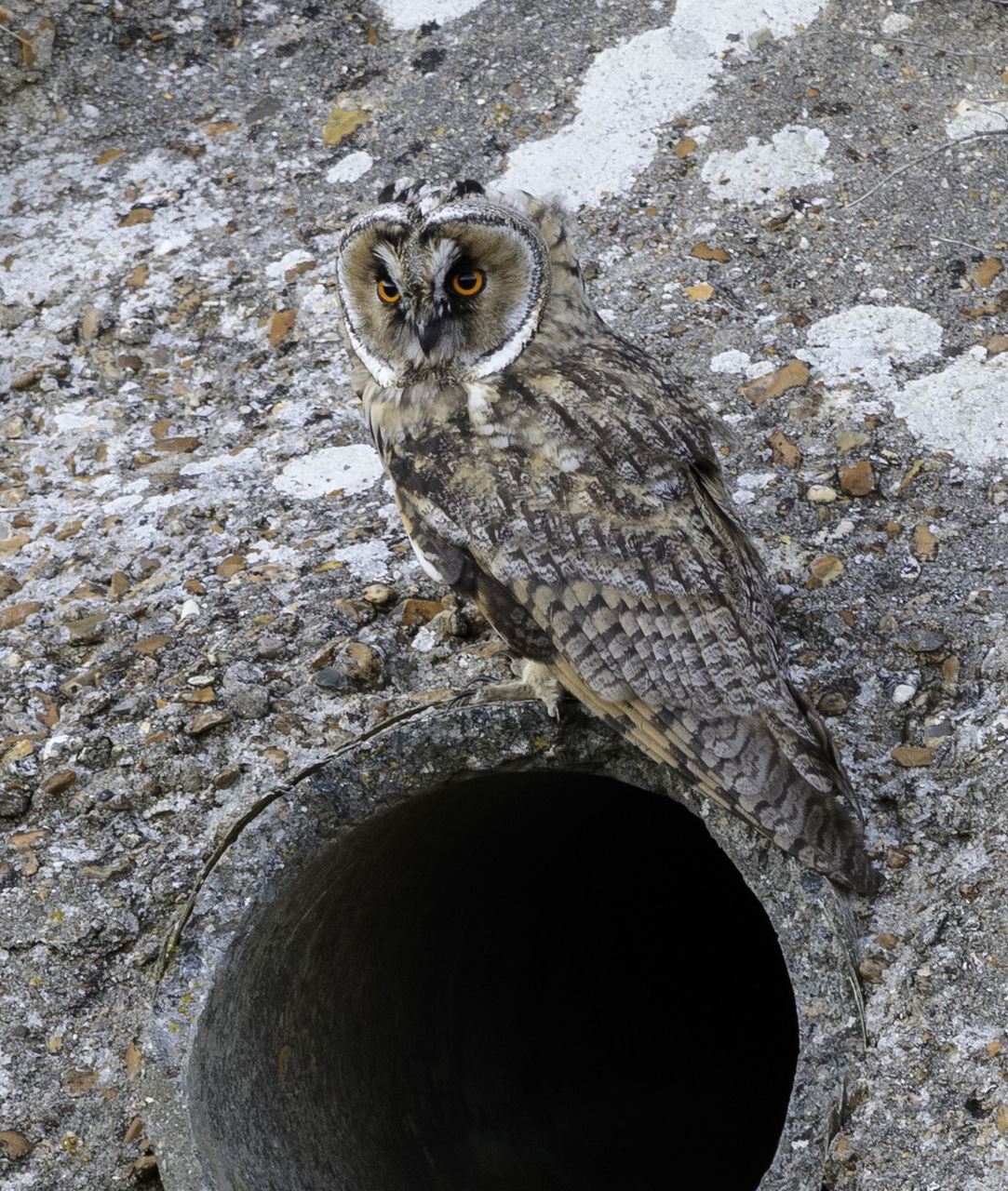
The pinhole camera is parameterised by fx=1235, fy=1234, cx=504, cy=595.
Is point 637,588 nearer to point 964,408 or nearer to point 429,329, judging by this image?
point 429,329

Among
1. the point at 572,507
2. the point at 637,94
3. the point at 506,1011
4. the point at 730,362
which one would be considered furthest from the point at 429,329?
the point at 506,1011

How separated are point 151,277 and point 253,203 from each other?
539mm

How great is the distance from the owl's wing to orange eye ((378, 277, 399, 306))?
1.24ft

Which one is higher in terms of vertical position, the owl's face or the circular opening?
the owl's face

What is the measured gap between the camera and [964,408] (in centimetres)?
402

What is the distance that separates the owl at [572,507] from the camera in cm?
293

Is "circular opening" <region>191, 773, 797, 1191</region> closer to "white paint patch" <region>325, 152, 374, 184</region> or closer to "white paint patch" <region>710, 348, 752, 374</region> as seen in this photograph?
"white paint patch" <region>710, 348, 752, 374</region>

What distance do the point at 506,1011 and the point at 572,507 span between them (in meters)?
3.14

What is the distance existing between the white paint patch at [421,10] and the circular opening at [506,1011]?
3410 mm

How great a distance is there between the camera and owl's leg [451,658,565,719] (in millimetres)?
3260

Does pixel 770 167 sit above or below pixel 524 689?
above

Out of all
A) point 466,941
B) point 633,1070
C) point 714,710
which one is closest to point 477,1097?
point 466,941

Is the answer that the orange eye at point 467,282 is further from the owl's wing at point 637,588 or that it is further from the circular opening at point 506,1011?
the circular opening at point 506,1011

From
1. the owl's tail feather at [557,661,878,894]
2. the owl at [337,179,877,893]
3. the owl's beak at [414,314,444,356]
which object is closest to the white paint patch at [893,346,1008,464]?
the owl at [337,179,877,893]
